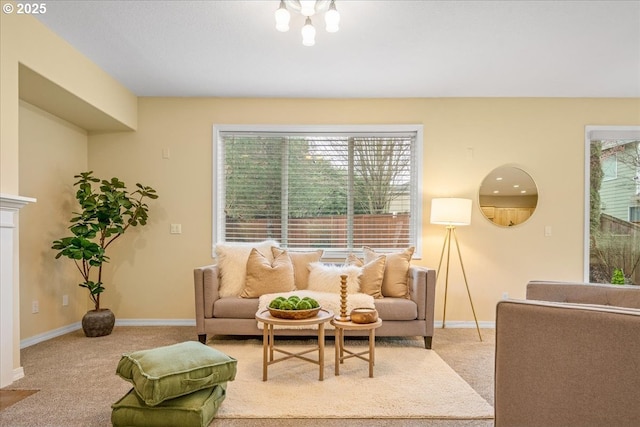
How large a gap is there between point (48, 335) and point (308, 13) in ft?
12.6

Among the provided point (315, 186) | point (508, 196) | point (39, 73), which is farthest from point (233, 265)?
point (508, 196)

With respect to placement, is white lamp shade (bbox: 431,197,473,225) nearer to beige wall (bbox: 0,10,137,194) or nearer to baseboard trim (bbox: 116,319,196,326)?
baseboard trim (bbox: 116,319,196,326)

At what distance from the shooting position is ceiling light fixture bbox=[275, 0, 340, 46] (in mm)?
2395

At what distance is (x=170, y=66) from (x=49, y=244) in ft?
7.01

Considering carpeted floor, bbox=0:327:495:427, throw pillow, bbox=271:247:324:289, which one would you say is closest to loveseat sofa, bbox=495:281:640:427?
carpeted floor, bbox=0:327:495:427

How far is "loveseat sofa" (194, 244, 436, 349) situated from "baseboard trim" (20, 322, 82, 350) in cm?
158

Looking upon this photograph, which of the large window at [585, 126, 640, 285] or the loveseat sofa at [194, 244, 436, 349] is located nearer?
the loveseat sofa at [194, 244, 436, 349]

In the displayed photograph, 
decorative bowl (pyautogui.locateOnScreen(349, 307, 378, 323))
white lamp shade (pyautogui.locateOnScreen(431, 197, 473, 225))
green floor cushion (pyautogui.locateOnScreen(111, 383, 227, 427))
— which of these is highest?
white lamp shade (pyautogui.locateOnScreen(431, 197, 473, 225))

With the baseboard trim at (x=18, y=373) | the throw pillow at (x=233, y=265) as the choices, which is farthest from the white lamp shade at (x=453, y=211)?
the baseboard trim at (x=18, y=373)

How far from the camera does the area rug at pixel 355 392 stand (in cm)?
223

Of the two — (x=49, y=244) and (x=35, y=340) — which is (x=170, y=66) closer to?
(x=49, y=244)

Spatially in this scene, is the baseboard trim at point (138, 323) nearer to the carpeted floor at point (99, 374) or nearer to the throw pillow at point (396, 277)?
the carpeted floor at point (99, 374)

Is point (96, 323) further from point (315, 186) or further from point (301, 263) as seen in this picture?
point (315, 186)

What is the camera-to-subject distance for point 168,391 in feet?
6.48
